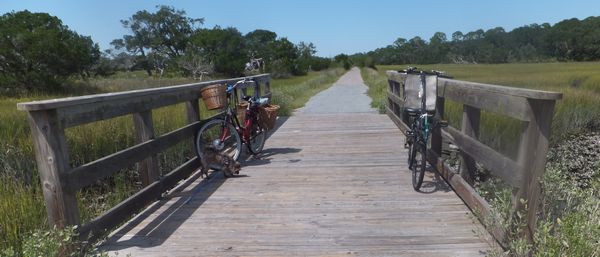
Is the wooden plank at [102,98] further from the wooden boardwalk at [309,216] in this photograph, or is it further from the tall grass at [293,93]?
the tall grass at [293,93]

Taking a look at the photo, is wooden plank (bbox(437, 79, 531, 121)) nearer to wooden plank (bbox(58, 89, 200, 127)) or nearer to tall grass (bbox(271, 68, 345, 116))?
wooden plank (bbox(58, 89, 200, 127))

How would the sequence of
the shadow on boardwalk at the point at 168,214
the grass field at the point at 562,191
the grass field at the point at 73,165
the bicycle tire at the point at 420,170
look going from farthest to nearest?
the bicycle tire at the point at 420,170, the grass field at the point at 73,165, the shadow on boardwalk at the point at 168,214, the grass field at the point at 562,191

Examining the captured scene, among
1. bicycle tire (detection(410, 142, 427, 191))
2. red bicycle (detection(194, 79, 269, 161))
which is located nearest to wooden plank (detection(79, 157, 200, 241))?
red bicycle (detection(194, 79, 269, 161))

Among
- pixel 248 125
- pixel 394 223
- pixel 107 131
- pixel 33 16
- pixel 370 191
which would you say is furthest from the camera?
pixel 33 16

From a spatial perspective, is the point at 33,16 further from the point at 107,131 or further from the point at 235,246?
the point at 235,246

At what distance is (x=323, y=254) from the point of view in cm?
317

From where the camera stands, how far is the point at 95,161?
339 centimetres

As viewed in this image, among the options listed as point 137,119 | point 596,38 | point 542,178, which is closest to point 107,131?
point 137,119

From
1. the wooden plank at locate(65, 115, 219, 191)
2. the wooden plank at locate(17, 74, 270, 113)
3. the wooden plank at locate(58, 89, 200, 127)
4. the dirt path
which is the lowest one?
the dirt path

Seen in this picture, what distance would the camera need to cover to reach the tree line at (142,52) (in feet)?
97.3

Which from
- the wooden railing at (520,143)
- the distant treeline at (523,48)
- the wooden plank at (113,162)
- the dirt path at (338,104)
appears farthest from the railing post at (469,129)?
the distant treeline at (523,48)

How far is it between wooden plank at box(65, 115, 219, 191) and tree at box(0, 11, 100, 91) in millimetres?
29108

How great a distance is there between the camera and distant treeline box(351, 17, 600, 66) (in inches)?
3927

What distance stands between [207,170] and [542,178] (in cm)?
364
